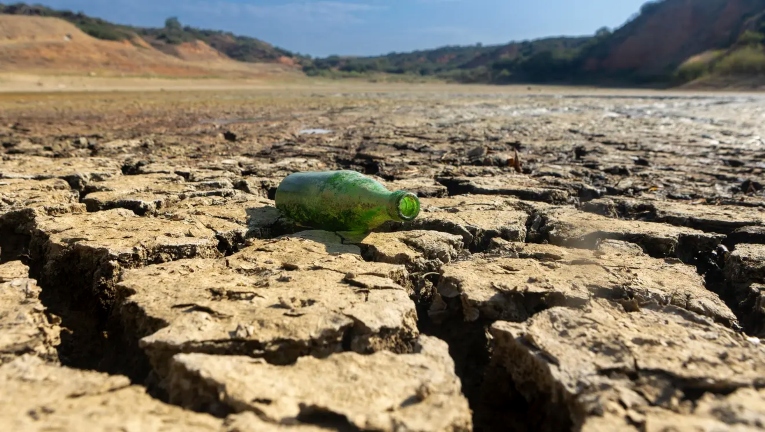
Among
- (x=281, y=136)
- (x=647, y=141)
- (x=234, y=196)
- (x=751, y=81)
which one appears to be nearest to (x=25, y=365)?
(x=234, y=196)

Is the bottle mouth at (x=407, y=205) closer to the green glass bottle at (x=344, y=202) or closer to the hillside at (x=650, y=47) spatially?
the green glass bottle at (x=344, y=202)

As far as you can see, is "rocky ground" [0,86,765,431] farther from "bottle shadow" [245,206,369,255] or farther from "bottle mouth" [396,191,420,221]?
"bottle mouth" [396,191,420,221]

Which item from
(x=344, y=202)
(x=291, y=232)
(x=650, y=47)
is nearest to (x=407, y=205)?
(x=344, y=202)

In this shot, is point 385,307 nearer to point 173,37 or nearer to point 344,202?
point 344,202

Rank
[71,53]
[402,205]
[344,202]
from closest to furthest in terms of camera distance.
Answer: [402,205] < [344,202] < [71,53]

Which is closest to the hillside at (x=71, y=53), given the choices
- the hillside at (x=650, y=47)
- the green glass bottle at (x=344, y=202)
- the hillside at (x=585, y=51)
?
the hillside at (x=585, y=51)

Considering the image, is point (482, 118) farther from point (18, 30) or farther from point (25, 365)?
point (18, 30)

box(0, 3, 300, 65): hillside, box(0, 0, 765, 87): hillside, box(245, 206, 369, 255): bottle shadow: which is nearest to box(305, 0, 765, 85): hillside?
box(0, 0, 765, 87): hillside
